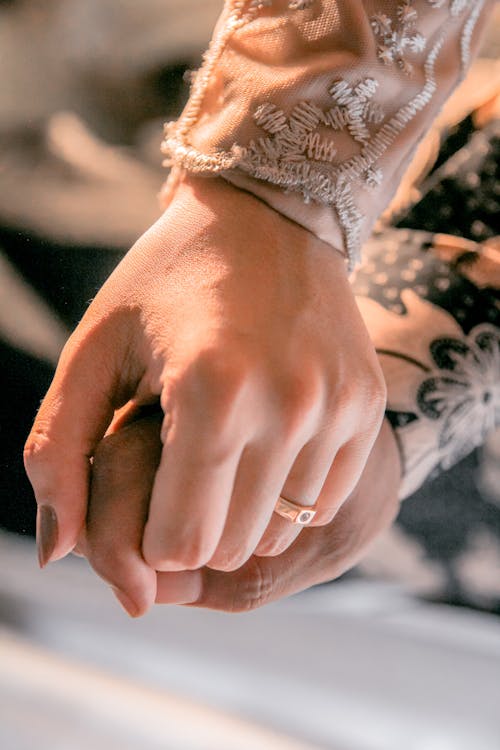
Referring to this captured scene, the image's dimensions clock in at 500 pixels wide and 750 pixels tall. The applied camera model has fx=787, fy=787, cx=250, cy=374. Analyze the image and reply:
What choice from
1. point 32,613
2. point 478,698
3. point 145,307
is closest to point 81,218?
point 145,307

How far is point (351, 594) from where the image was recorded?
685 millimetres

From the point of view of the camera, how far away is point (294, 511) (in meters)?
0.39

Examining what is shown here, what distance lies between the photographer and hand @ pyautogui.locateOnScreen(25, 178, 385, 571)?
1.10 feet

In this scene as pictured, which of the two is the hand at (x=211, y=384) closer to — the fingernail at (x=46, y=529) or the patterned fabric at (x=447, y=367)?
the fingernail at (x=46, y=529)

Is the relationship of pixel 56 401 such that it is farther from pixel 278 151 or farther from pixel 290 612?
pixel 290 612

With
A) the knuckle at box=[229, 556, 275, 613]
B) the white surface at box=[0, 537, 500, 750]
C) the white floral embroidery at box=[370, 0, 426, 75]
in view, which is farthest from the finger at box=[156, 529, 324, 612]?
the white floral embroidery at box=[370, 0, 426, 75]

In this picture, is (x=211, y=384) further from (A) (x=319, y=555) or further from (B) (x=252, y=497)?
(A) (x=319, y=555)

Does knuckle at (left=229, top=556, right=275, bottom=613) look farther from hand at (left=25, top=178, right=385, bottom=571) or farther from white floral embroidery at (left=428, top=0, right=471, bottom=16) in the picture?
white floral embroidery at (left=428, top=0, right=471, bottom=16)

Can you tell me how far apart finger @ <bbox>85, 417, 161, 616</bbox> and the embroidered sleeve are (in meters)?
0.14

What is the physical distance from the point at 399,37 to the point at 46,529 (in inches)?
12.1

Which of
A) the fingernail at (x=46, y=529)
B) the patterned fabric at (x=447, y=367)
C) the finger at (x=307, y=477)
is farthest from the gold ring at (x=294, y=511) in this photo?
the patterned fabric at (x=447, y=367)

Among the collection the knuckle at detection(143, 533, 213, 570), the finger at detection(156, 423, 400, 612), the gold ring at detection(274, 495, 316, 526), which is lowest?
the finger at detection(156, 423, 400, 612)

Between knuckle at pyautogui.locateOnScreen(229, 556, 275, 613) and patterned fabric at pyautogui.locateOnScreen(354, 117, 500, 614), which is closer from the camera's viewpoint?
knuckle at pyautogui.locateOnScreen(229, 556, 275, 613)

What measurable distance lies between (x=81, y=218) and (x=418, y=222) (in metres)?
0.38
